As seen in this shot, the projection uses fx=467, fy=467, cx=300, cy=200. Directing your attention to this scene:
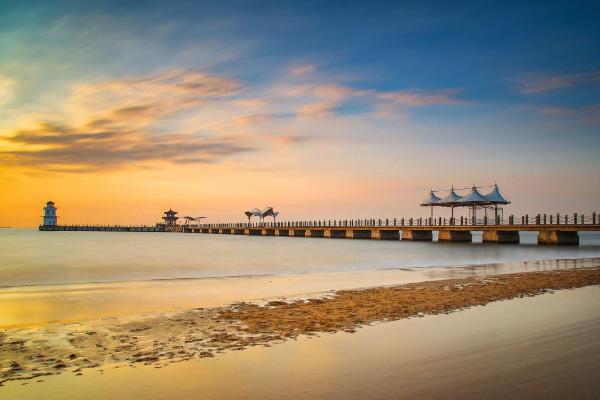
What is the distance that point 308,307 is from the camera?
1084 cm

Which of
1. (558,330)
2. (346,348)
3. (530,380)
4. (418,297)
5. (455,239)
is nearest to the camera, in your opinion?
(530,380)

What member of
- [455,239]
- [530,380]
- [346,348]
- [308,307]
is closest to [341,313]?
[308,307]

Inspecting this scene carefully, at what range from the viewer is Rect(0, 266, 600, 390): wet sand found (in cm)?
633

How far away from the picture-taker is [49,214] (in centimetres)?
17988

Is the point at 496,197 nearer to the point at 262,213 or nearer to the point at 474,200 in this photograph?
the point at 474,200

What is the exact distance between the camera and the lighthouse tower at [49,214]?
586ft

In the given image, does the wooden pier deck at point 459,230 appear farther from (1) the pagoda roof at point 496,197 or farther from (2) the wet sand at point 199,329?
(2) the wet sand at point 199,329

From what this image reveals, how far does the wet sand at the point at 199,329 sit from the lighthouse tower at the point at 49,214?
19110 centimetres

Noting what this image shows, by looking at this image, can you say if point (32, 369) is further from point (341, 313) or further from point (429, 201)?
point (429, 201)

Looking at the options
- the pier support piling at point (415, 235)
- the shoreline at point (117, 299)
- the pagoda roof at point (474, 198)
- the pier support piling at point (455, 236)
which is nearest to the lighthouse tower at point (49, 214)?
the pier support piling at point (415, 235)

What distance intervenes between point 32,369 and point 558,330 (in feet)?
26.0

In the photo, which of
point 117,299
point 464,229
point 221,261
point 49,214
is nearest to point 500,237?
point 464,229

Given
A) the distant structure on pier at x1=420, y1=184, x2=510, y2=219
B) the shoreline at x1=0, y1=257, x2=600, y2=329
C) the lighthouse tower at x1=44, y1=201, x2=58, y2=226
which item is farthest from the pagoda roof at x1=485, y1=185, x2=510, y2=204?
the lighthouse tower at x1=44, y1=201, x2=58, y2=226

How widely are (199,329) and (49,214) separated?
7712 inches
